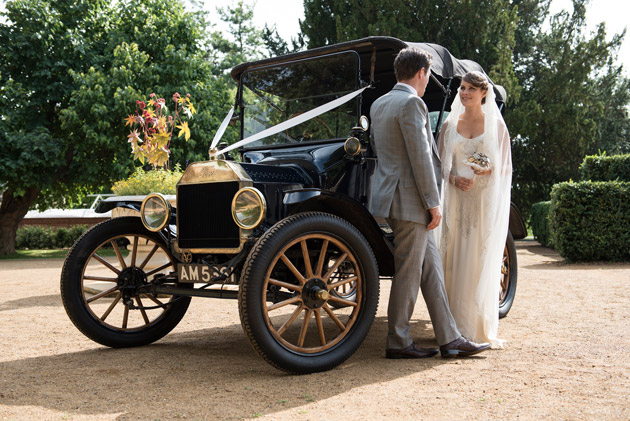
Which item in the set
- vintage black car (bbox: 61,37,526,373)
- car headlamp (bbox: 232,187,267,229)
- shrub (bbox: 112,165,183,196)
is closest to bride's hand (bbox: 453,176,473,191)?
vintage black car (bbox: 61,37,526,373)

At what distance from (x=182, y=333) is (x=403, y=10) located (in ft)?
65.2

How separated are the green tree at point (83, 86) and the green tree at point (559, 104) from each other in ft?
40.0

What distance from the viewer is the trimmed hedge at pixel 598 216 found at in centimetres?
1241

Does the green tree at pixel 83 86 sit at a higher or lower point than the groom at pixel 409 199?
higher

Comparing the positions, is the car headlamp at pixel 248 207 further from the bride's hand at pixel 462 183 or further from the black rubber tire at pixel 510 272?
the black rubber tire at pixel 510 272

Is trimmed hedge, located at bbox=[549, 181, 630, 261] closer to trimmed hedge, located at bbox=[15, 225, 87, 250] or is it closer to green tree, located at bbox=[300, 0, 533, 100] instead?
green tree, located at bbox=[300, 0, 533, 100]

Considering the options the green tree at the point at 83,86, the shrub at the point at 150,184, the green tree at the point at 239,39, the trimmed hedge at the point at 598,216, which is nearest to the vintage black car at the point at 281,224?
the shrub at the point at 150,184

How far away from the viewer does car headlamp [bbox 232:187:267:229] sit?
421 cm

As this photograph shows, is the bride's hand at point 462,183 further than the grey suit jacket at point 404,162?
Yes

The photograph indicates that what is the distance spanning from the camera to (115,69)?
725 inches

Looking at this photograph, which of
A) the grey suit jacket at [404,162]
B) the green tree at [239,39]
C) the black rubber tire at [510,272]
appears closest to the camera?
the grey suit jacket at [404,162]

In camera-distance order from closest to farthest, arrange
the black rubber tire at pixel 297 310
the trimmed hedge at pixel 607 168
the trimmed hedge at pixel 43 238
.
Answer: the black rubber tire at pixel 297 310 < the trimmed hedge at pixel 607 168 < the trimmed hedge at pixel 43 238

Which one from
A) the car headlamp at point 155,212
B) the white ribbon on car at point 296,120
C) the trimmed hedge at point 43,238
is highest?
the white ribbon on car at point 296,120

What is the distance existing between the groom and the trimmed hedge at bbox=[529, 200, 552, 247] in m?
14.7
